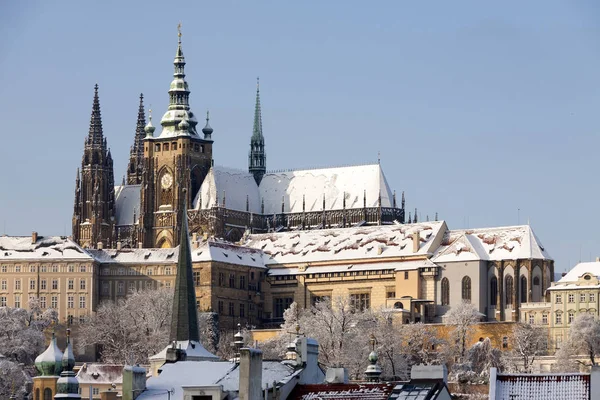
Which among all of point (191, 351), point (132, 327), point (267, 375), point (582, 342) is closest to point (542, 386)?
point (267, 375)

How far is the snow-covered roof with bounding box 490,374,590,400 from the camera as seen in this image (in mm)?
58938

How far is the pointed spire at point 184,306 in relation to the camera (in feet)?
330

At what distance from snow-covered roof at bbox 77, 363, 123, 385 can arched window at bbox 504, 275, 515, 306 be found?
59.3m

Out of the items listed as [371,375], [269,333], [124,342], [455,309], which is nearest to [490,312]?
[455,309]

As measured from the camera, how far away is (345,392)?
63906 millimetres

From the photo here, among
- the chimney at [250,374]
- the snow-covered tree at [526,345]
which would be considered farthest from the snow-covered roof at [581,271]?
the chimney at [250,374]

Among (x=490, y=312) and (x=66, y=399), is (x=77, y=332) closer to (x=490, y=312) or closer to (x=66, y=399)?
(x=490, y=312)

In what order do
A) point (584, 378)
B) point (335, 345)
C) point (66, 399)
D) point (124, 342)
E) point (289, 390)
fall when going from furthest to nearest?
point (124, 342)
point (335, 345)
point (66, 399)
point (289, 390)
point (584, 378)

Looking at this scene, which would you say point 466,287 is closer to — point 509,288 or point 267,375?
point 509,288

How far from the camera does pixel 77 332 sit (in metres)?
199

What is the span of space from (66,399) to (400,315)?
12061cm

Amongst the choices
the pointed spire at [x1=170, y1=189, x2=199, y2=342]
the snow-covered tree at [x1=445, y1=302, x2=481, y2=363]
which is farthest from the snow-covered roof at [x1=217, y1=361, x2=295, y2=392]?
the snow-covered tree at [x1=445, y1=302, x2=481, y2=363]

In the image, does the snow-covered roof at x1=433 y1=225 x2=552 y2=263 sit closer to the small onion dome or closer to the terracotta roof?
the small onion dome

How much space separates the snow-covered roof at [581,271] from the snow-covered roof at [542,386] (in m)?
134
